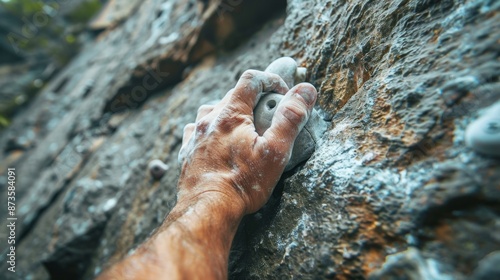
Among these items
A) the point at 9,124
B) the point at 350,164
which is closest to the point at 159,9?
the point at 350,164

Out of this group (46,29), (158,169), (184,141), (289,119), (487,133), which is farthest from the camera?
(46,29)

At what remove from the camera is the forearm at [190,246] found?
0.99 meters

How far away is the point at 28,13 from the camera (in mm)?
11461

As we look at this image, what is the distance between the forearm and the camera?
0.99 meters

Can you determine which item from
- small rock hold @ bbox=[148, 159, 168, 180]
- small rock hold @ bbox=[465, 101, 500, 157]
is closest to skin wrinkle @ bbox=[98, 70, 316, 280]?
small rock hold @ bbox=[465, 101, 500, 157]

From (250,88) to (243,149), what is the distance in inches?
13.2

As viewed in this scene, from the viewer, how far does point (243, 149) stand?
4.43ft

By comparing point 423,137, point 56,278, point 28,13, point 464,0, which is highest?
point 28,13

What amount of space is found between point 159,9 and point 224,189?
5093 millimetres

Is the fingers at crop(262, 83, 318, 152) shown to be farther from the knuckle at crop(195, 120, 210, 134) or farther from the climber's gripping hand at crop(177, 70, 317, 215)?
the knuckle at crop(195, 120, 210, 134)

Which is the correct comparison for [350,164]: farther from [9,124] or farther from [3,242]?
[9,124]

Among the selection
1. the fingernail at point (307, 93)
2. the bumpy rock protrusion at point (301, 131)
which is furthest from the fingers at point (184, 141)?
the fingernail at point (307, 93)

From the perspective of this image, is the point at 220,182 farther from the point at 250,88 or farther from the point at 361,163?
the point at 361,163

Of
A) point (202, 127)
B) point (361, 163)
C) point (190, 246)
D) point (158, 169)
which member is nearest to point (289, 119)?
point (361, 163)
